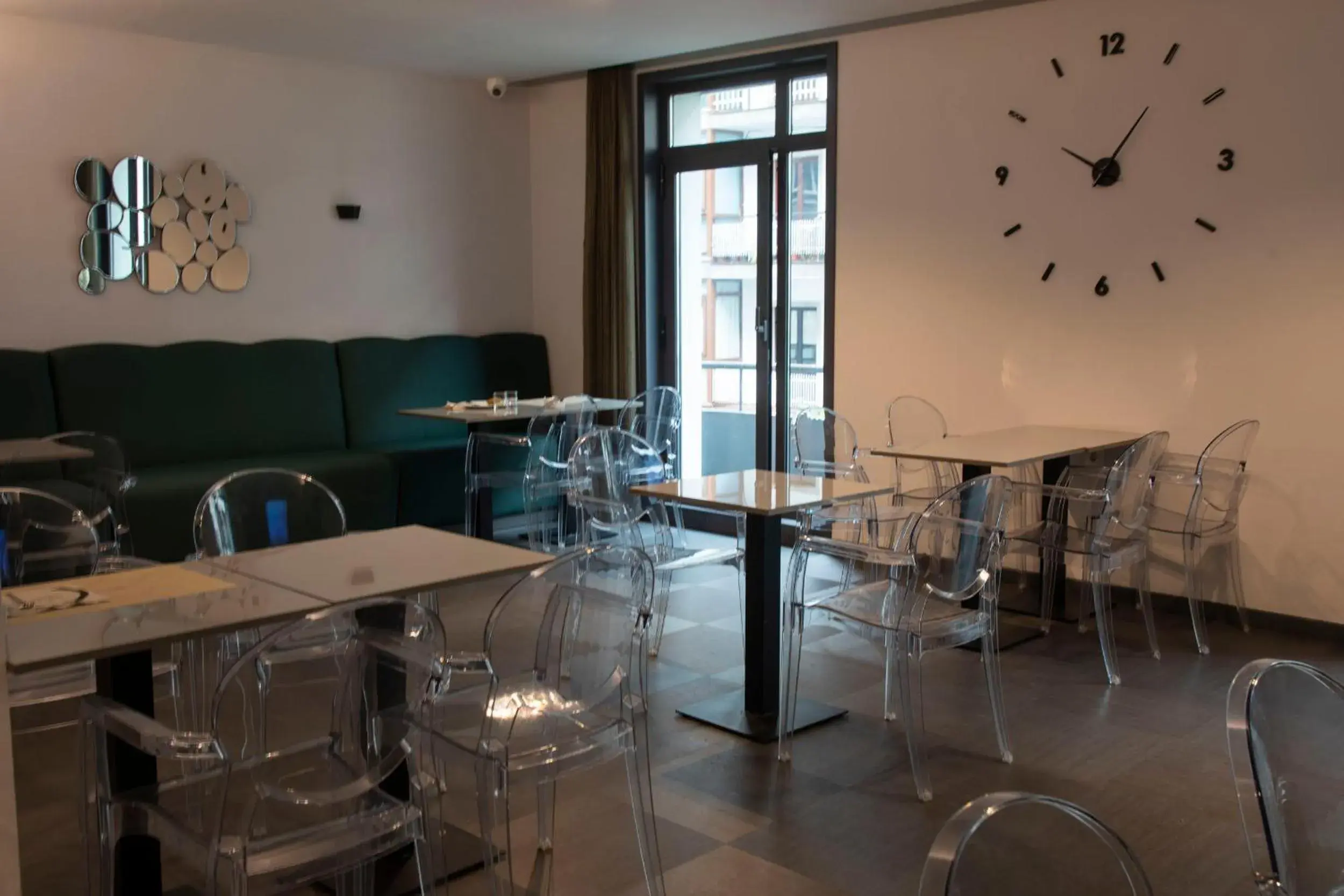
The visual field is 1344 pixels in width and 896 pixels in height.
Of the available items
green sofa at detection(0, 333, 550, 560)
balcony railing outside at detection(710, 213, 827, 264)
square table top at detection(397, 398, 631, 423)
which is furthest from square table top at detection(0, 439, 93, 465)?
balcony railing outside at detection(710, 213, 827, 264)

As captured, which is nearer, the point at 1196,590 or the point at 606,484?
the point at 606,484

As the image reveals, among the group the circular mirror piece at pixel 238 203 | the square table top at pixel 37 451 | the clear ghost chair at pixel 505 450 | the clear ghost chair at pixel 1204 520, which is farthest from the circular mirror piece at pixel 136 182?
the clear ghost chair at pixel 1204 520

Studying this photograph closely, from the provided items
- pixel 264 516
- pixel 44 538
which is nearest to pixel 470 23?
pixel 264 516

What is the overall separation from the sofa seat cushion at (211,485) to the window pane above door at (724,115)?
2606 mm

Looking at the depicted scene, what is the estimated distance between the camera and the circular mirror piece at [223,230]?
634cm

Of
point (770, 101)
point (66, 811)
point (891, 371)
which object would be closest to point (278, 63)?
point (770, 101)

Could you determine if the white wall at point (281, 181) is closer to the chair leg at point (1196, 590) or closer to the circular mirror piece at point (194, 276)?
the circular mirror piece at point (194, 276)

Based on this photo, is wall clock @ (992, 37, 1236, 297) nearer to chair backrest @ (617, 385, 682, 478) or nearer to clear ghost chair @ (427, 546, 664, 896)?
chair backrest @ (617, 385, 682, 478)

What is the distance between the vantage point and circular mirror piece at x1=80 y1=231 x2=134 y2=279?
19.4 ft

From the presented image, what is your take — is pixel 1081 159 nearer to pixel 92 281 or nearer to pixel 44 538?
pixel 44 538

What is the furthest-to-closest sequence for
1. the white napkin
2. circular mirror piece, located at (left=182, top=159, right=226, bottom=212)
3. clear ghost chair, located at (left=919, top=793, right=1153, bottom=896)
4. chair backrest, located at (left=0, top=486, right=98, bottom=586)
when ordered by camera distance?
1. circular mirror piece, located at (left=182, top=159, right=226, bottom=212)
2. chair backrest, located at (left=0, top=486, right=98, bottom=586)
3. the white napkin
4. clear ghost chair, located at (left=919, top=793, right=1153, bottom=896)

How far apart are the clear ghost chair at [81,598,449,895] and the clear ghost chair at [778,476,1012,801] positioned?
1534 mm

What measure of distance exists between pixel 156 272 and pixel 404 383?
1470 millimetres

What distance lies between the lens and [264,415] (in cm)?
638
